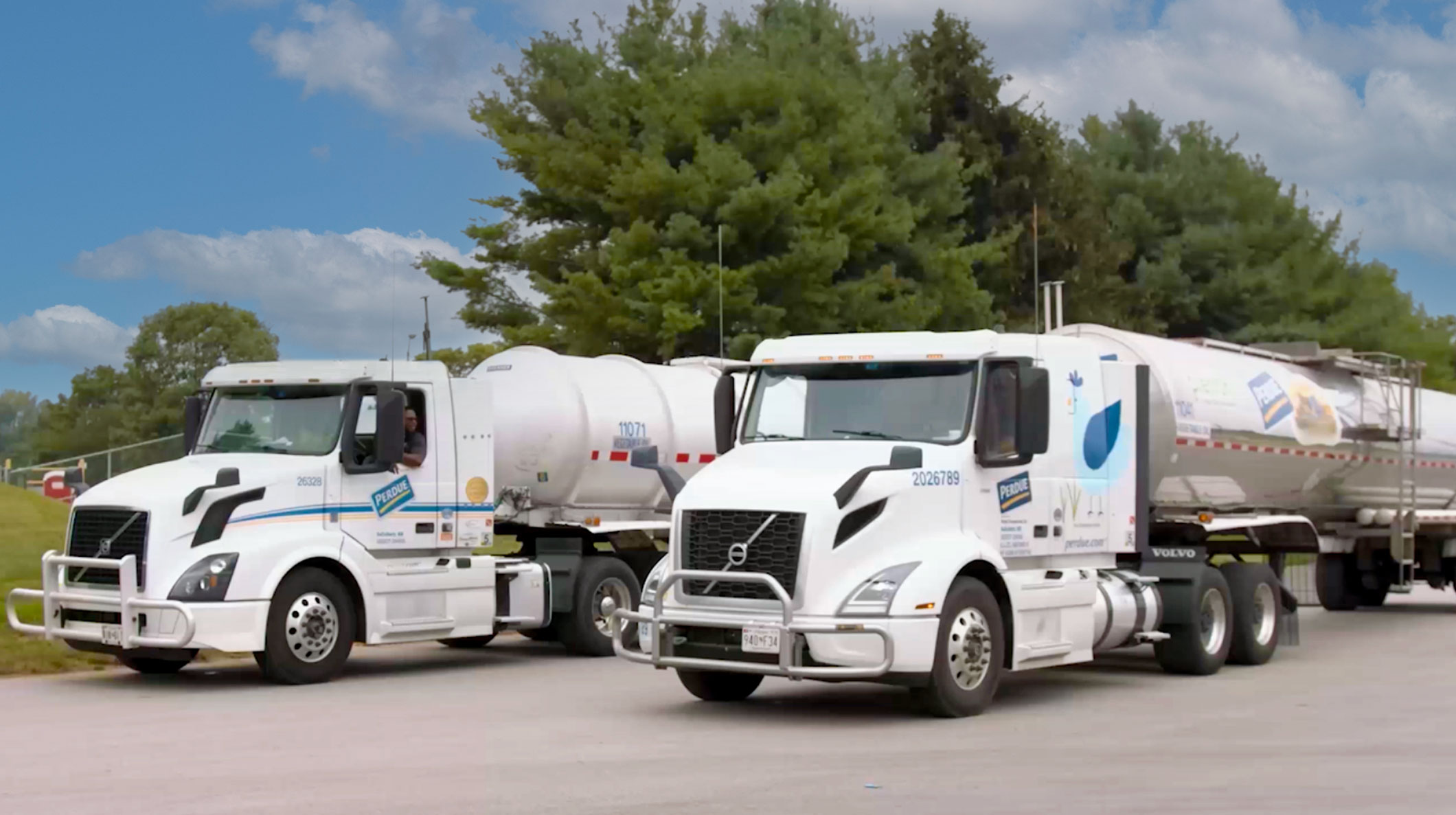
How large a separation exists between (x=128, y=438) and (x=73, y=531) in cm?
7699

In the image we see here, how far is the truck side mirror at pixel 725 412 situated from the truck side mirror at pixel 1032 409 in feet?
7.55

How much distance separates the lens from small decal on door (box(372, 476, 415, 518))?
15.9m

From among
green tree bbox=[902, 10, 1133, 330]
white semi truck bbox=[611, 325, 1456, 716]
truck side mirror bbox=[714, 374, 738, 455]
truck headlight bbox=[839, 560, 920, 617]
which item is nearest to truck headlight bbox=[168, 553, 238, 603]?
white semi truck bbox=[611, 325, 1456, 716]

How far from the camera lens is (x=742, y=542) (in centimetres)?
1232

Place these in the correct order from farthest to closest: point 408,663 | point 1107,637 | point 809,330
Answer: point 809,330
point 408,663
point 1107,637

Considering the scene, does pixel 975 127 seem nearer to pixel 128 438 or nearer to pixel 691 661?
pixel 691 661

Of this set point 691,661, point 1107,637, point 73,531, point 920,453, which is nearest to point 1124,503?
point 1107,637

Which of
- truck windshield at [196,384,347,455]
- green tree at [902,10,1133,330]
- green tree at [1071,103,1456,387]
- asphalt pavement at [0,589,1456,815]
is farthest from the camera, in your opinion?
green tree at [1071,103,1456,387]

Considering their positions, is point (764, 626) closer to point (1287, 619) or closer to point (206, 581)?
point (206, 581)

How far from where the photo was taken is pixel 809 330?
132ft

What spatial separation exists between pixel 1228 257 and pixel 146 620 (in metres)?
52.5

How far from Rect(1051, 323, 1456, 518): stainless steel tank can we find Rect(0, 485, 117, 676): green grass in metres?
10.1

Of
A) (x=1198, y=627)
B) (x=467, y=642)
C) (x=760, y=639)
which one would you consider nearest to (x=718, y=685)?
(x=760, y=639)

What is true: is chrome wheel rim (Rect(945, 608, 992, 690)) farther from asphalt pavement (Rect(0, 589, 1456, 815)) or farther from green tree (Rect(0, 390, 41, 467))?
green tree (Rect(0, 390, 41, 467))
